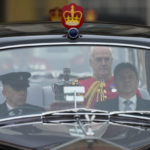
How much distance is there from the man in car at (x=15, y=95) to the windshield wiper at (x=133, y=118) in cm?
41

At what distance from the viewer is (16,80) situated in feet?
13.0

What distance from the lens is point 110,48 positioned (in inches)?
161

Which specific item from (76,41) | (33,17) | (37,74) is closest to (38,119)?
(37,74)

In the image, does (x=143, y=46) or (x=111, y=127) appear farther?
(x=143, y=46)

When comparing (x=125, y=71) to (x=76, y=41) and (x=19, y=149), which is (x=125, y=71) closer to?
(x=76, y=41)

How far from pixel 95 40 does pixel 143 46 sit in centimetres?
28

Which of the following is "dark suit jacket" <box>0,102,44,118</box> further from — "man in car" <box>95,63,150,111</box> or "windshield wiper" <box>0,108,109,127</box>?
"man in car" <box>95,63,150,111</box>

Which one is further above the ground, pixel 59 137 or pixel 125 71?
pixel 125 71

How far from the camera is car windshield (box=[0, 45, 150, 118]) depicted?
393cm

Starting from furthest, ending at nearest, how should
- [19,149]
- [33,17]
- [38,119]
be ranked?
[33,17] < [38,119] < [19,149]

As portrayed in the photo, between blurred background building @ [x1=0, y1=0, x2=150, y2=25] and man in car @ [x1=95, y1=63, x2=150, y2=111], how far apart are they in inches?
381

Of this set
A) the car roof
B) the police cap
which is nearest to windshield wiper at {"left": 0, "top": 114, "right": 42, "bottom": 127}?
the police cap

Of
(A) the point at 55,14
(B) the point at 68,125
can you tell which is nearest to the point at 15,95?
(B) the point at 68,125

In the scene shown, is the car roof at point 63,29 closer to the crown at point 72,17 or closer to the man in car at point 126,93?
the crown at point 72,17
